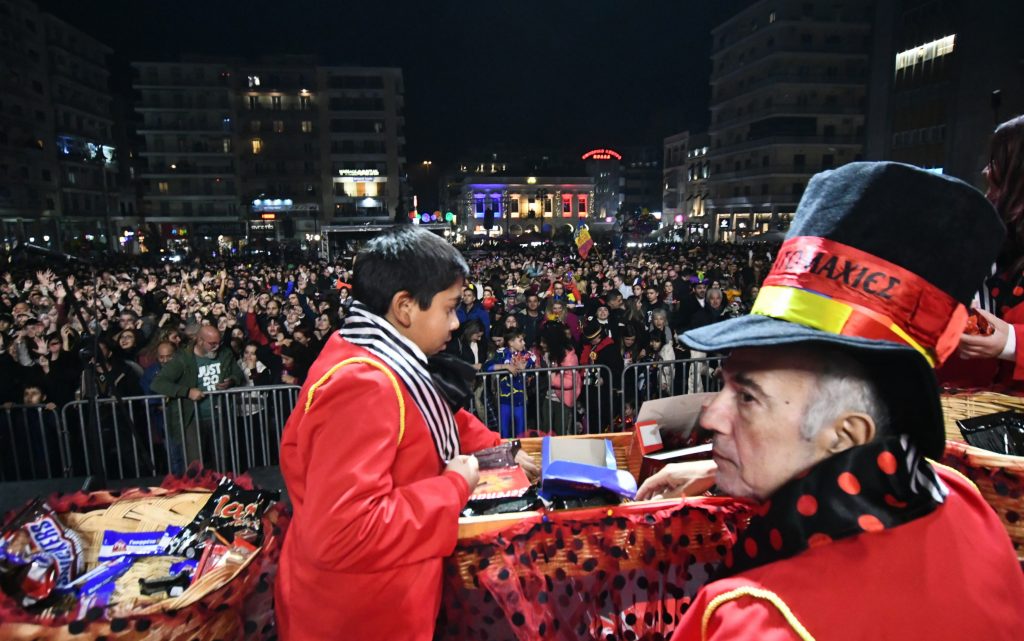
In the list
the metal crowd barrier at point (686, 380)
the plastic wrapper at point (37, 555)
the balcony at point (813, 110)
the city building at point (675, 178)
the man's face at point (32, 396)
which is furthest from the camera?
the city building at point (675, 178)

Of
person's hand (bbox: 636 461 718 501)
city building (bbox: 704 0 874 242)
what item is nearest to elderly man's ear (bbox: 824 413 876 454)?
person's hand (bbox: 636 461 718 501)

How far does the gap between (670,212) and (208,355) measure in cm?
9767

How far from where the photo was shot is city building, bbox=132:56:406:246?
76500mm

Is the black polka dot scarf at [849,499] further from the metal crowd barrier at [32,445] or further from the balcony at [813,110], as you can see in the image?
the balcony at [813,110]

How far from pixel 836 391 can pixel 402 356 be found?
1323mm

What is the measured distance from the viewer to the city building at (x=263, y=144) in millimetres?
76500

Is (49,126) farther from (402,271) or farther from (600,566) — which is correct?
(600,566)

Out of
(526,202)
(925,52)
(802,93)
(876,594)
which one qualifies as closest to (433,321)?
(876,594)

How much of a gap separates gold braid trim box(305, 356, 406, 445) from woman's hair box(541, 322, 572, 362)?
6507mm

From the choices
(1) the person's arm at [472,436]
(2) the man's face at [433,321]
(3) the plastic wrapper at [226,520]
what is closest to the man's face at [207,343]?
(3) the plastic wrapper at [226,520]

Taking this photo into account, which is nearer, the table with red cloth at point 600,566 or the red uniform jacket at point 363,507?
the red uniform jacket at point 363,507

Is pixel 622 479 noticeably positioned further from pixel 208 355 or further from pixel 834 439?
pixel 208 355

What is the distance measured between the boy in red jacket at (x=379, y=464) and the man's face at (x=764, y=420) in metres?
0.94

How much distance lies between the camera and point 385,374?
6.19 feet
